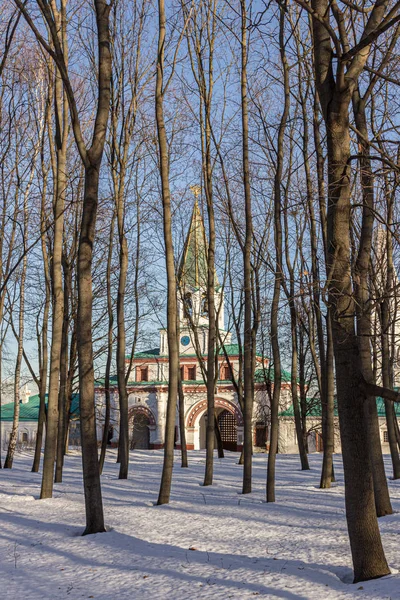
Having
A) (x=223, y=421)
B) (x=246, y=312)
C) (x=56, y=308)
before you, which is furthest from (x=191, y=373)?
(x=56, y=308)

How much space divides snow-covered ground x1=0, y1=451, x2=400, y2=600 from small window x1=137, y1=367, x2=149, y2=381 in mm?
39331

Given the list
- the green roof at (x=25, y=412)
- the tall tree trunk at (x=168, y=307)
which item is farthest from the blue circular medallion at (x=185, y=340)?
the tall tree trunk at (x=168, y=307)

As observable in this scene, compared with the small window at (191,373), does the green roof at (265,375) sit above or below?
below

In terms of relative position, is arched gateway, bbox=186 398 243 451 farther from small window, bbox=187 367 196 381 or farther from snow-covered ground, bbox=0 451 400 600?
snow-covered ground, bbox=0 451 400 600

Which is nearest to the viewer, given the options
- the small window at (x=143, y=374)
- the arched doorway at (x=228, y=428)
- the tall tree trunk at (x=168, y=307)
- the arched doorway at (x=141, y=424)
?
the tall tree trunk at (x=168, y=307)

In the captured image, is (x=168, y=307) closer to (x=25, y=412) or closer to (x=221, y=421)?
(x=221, y=421)

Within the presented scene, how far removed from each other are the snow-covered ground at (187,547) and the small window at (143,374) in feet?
129

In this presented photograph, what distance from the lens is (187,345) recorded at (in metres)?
51.3

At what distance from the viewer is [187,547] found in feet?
25.3

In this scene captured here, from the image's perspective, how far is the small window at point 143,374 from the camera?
5253 cm

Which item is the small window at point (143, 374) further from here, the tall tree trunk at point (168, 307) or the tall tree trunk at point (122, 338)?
the tall tree trunk at point (168, 307)

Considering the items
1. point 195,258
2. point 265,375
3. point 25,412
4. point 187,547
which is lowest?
point 187,547

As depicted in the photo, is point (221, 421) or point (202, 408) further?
point (221, 421)

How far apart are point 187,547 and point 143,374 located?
45.5 meters
